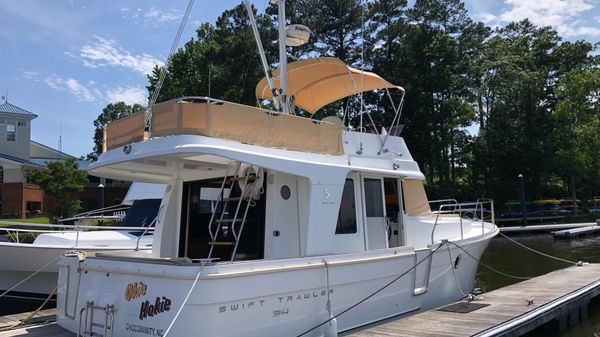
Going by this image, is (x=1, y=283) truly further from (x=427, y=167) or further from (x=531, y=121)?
(x=531, y=121)

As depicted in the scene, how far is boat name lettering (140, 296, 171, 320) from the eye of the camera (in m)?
5.39

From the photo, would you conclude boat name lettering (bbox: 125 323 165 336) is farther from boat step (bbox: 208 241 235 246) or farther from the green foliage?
the green foliage

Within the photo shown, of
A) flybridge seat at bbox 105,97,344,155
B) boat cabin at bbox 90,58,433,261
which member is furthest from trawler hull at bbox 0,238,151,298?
flybridge seat at bbox 105,97,344,155

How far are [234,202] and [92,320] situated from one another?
2279 mm

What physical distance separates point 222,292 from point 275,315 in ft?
2.80

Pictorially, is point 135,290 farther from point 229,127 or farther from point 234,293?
point 229,127

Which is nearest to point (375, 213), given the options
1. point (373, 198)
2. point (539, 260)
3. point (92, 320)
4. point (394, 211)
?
point (373, 198)

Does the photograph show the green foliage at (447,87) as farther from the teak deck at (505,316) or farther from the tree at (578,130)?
→ the teak deck at (505,316)

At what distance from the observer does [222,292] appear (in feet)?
17.7

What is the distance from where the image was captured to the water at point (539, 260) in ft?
31.2

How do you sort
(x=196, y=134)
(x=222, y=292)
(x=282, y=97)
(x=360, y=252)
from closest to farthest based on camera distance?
1. (x=222, y=292)
2. (x=196, y=134)
3. (x=360, y=252)
4. (x=282, y=97)

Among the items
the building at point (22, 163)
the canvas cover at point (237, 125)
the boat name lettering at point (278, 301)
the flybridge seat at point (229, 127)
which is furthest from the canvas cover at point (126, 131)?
the building at point (22, 163)

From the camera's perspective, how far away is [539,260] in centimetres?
1864

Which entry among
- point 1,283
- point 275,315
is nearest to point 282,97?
point 275,315
